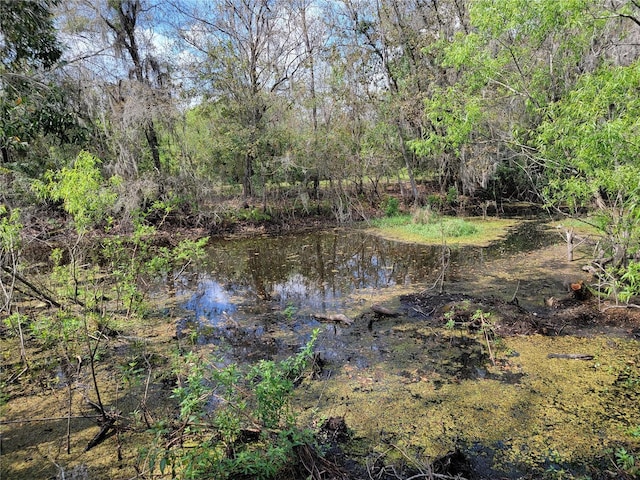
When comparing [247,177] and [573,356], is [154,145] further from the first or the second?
[573,356]

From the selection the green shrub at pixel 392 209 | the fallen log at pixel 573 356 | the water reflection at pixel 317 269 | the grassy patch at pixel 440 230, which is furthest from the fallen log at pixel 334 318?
the green shrub at pixel 392 209

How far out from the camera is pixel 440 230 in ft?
36.3

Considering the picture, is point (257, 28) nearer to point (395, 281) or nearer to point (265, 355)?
point (395, 281)

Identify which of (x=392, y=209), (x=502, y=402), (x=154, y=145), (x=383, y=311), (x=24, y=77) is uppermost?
(x=154, y=145)

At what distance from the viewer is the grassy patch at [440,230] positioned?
10375 millimetres

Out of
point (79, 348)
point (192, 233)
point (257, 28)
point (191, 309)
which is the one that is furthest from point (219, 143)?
point (79, 348)

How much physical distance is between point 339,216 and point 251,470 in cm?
1200

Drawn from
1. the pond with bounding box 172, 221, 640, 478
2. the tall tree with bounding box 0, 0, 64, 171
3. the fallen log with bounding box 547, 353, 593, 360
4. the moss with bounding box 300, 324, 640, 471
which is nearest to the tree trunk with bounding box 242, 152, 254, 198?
the pond with bounding box 172, 221, 640, 478

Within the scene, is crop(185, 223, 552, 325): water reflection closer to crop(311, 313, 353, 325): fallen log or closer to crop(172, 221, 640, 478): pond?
crop(172, 221, 640, 478): pond

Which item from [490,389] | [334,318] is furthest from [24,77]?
[490,389]

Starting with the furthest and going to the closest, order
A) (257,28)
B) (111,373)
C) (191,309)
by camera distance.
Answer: (257,28) → (191,309) → (111,373)

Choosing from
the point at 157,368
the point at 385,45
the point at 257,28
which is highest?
the point at 257,28

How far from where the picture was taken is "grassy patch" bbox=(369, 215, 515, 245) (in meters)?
10.4

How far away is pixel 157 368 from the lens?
4145 mm
